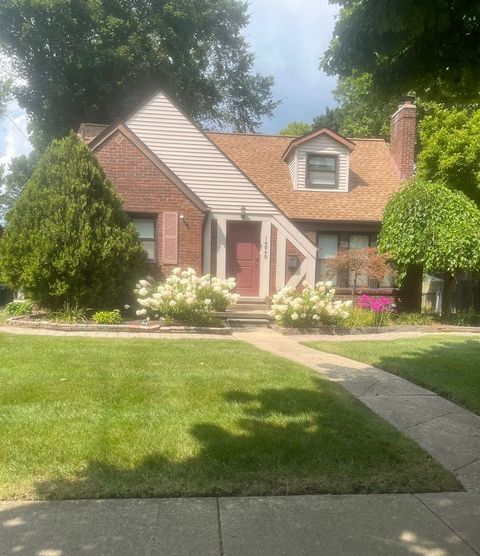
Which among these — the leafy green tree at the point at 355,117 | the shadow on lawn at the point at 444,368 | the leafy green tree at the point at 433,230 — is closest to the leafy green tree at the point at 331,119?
the leafy green tree at the point at 355,117

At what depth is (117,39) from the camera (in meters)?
27.6

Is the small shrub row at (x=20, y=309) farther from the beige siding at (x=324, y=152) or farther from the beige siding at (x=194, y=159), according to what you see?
the beige siding at (x=324, y=152)

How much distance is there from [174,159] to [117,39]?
15809 millimetres

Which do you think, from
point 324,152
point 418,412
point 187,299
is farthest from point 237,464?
point 324,152

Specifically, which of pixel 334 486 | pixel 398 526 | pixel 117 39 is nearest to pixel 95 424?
pixel 334 486

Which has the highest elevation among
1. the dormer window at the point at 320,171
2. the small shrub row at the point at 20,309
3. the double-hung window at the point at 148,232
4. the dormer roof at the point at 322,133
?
the dormer roof at the point at 322,133

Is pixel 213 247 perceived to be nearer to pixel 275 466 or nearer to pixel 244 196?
pixel 244 196

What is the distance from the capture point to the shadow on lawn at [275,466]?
3486 mm

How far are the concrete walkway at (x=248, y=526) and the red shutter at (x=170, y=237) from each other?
37.2ft

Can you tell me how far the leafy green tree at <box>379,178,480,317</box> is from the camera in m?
14.1

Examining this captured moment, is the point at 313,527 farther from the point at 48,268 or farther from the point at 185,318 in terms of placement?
the point at 48,268

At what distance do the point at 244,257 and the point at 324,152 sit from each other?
4.74 metres

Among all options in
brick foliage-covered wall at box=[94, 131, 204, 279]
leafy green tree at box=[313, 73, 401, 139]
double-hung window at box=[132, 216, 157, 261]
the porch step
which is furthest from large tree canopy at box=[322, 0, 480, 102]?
leafy green tree at box=[313, 73, 401, 139]

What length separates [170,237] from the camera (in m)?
14.3
